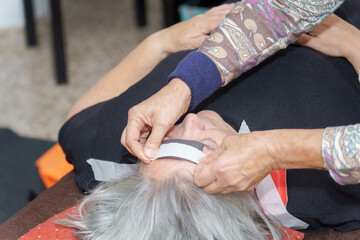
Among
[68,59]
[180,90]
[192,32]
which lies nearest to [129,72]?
[192,32]

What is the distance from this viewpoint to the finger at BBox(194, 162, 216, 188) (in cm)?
100

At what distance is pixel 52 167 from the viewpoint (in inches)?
67.9

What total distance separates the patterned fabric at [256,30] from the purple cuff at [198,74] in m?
0.02

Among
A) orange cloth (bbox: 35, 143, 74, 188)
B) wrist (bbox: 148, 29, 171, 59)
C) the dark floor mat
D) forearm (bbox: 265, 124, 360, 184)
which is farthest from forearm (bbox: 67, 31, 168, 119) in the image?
forearm (bbox: 265, 124, 360, 184)

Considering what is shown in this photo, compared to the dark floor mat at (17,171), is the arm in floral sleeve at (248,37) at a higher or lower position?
higher

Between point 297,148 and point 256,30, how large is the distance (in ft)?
1.35

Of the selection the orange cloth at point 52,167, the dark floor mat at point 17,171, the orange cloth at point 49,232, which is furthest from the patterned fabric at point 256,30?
the dark floor mat at point 17,171

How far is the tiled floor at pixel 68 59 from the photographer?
2.67m

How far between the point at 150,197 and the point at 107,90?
58 centimetres

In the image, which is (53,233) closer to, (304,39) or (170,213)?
(170,213)

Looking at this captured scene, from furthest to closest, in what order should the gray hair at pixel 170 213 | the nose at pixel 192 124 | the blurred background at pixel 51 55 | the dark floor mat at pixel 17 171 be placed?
the blurred background at pixel 51 55 → the dark floor mat at pixel 17 171 → the nose at pixel 192 124 → the gray hair at pixel 170 213

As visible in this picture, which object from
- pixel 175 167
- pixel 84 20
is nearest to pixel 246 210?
pixel 175 167

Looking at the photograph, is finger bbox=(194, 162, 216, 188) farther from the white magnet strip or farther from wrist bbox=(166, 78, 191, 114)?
wrist bbox=(166, 78, 191, 114)

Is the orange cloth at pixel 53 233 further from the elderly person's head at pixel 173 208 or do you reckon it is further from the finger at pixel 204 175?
the finger at pixel 204 175
